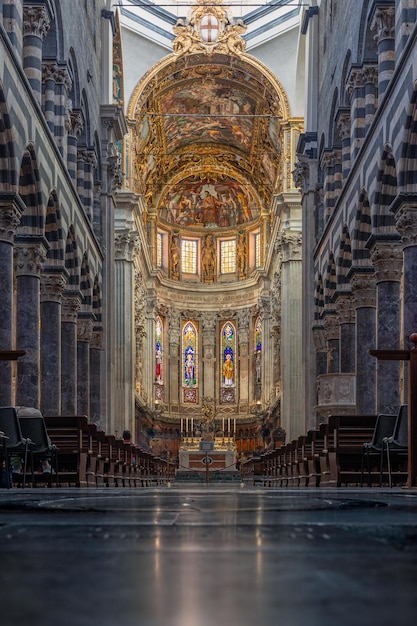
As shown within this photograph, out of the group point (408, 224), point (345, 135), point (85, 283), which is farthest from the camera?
point (85, 283)

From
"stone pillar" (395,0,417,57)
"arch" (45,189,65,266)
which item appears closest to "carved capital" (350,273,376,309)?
"stone pillar" (395,0,417,57)

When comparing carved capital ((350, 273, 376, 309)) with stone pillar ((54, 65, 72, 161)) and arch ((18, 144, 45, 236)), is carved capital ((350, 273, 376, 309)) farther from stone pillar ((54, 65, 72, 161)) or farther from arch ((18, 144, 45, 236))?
arch ((18, 144, 45, 236))

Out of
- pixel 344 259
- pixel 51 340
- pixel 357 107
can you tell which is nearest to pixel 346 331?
pixel 344 259

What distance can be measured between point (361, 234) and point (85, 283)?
7941 mm

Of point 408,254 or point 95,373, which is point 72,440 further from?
point 95,373

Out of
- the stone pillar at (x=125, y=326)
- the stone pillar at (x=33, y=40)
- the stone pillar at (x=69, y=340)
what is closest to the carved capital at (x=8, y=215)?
the stone pillar at (x=33, y=40)

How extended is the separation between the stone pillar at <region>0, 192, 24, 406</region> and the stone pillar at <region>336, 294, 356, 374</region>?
11213 mm

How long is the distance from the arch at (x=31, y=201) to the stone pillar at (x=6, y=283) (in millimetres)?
2771

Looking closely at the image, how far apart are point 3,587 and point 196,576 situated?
0.33m

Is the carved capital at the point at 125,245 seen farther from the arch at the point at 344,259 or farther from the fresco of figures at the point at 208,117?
the arch at the point at 344,259

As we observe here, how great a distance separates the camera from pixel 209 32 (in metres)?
40.3

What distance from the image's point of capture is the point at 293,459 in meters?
19.5

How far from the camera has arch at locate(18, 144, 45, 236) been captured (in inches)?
693

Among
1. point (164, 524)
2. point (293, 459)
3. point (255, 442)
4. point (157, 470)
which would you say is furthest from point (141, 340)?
point (164, 524)
